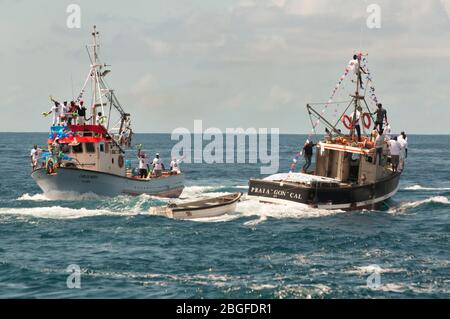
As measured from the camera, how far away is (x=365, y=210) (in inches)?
1779

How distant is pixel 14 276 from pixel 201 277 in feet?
23.0

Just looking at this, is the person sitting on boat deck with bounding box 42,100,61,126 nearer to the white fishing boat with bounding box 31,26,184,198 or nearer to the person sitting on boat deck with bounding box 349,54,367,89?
the white fishing boat with bounding box 31,26,184,198

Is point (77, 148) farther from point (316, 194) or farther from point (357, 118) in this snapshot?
point (357, 118)

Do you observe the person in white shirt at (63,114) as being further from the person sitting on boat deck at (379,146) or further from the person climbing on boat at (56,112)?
the person sitting on boat deck at (379,146)

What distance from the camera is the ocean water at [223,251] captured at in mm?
26312

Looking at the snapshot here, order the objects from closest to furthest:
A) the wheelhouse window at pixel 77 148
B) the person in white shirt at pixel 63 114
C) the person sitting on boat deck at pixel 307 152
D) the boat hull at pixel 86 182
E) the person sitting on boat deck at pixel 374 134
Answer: the person sitting on boat deck at pixel 307 152 → the boat hull at pixel 86 182 → the person sitting on boat deck at pixel 374 134 → the person in white shirt at pixel 63 114 → the wheelhouse window at pixel 77 148

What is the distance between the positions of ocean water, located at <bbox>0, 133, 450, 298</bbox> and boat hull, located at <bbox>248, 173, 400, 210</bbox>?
64 centimetres

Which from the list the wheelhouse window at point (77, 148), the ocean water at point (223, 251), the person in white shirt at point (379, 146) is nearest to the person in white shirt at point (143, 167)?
the ocean water at point (223, 251)

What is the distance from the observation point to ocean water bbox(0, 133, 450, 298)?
26312 mm

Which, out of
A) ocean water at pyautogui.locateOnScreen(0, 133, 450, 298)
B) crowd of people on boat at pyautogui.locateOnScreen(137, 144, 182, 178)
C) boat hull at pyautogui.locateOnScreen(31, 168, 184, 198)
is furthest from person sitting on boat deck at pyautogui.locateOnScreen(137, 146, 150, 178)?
ocean water at pyautogui.locateOnScreen(0, 133, 450, 298)

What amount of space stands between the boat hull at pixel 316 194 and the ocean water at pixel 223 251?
25.0 inches

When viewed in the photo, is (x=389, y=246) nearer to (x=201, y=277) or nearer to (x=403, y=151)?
(x=201, y=277)
